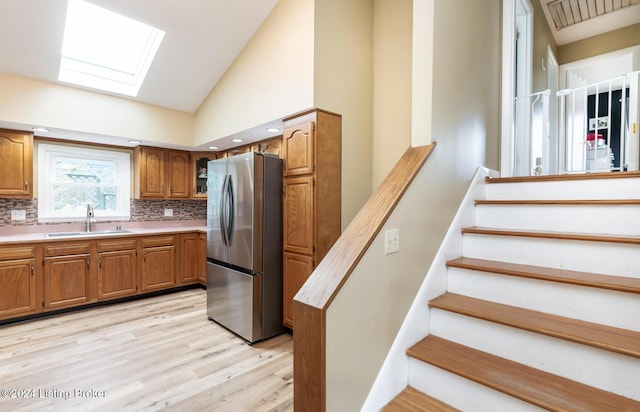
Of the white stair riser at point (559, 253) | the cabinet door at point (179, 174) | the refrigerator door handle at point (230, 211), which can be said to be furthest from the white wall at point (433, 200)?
the cabinet door at point (179, 174)

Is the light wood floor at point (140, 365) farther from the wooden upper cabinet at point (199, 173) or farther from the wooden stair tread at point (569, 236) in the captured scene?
the wooden upper cabinet at point (199, 173)

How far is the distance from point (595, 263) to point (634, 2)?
14.2 ft

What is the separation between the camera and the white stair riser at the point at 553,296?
134 centimetres

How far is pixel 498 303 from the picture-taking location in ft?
5.44

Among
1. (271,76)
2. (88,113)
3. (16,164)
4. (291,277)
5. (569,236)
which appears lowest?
(291,277)

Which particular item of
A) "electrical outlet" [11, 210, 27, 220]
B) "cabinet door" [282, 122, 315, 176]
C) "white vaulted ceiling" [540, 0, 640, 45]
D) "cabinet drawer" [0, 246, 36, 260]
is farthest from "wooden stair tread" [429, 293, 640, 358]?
"electrical outlet" [11, 210, 27, 220]

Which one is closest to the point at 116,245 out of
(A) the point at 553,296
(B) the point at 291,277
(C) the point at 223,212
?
(C) the point at 223,212

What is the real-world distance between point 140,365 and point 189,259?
219 centimetres

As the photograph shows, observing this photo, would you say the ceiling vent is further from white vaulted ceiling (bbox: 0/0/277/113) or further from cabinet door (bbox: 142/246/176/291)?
cabinet door (bbox: 142/246/176/291)

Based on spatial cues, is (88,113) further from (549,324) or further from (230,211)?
(549,324)

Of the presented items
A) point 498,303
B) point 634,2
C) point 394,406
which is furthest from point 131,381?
point 634,2

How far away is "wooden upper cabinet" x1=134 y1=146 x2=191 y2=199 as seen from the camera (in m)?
4.48

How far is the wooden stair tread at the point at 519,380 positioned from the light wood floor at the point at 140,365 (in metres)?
1.12

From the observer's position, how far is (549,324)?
1.38m
